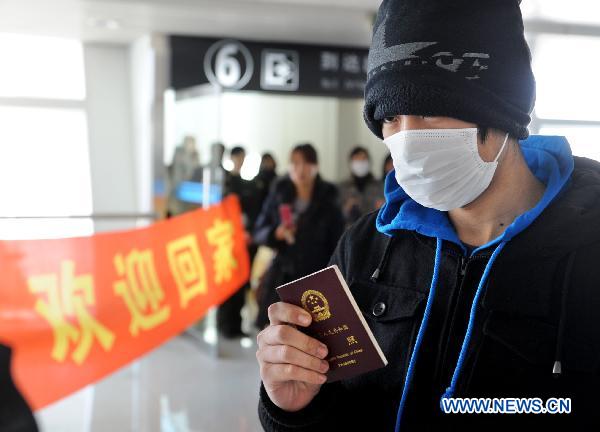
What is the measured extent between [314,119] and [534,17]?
211 inches

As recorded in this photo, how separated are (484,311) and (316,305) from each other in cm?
25

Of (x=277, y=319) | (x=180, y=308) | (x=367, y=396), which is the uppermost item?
(x=277, y=319)

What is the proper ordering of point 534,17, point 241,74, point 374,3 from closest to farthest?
point 534,17 < point 374,3 < point 241,74

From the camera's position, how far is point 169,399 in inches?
177

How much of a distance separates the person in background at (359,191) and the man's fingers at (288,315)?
439 centimetres

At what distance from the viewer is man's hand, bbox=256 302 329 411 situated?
3.45 ft

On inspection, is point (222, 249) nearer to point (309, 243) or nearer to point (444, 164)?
point (309, 243)

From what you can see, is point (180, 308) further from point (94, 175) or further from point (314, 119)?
point (314, 119)

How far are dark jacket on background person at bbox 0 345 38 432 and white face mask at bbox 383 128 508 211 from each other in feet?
6.13

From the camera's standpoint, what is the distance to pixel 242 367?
5320 millimetres

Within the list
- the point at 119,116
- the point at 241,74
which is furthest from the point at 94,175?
the point at 241,74

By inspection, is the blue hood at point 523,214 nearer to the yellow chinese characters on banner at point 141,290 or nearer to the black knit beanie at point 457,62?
the black knit beanie at point 457,62

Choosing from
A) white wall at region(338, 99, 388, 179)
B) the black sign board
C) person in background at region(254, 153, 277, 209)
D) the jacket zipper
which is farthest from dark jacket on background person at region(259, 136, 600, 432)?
white wall at region(338, 99, 388, 179)

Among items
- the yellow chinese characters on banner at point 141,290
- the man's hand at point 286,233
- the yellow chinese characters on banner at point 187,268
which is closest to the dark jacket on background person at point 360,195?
the man's hand at point 286,233
